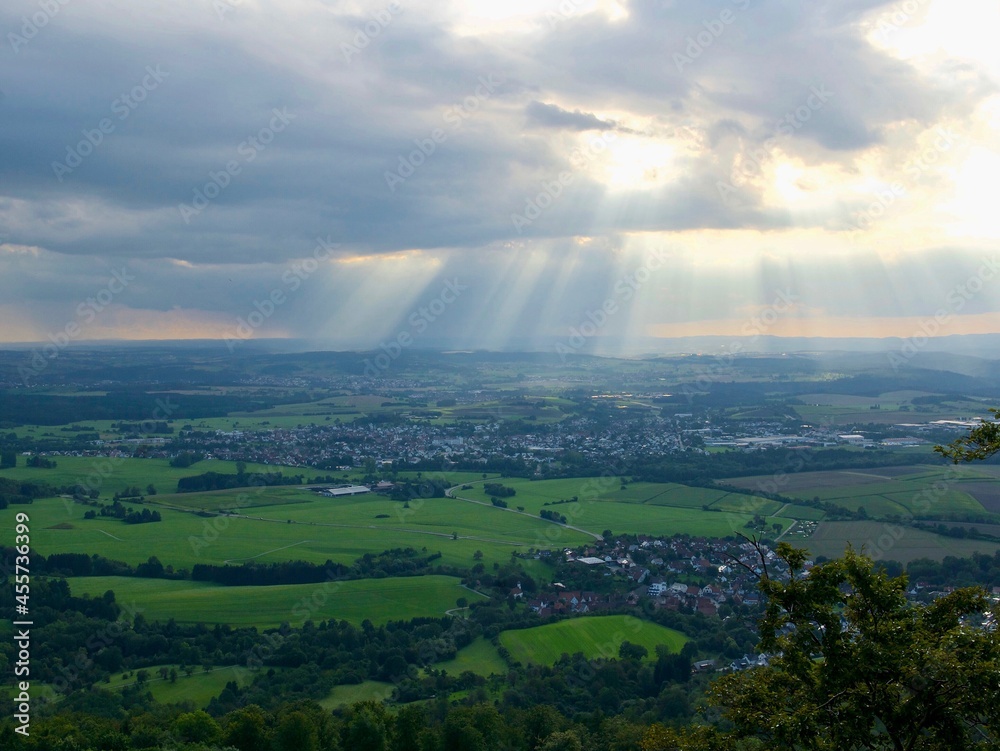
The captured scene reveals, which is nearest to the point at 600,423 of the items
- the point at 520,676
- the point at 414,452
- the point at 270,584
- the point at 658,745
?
the point at 414,452

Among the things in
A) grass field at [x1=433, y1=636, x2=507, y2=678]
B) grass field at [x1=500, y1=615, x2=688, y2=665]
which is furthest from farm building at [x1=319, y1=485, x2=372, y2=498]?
grass field at [x1=433, y1=636, x2=507, y2=678]

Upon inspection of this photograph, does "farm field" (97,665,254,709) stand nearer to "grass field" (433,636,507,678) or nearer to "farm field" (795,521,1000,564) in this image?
"grass field" (433,636,507,678)

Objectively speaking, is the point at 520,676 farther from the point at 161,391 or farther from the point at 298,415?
the point at 161,391

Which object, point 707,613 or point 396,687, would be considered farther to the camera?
point 707,613

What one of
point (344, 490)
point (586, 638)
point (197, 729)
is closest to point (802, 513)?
point (586, 638)

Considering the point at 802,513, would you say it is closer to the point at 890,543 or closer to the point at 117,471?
the point at 890,543

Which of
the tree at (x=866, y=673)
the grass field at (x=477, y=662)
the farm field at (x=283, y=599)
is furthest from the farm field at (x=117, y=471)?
the tree at (x=866, y=673)
